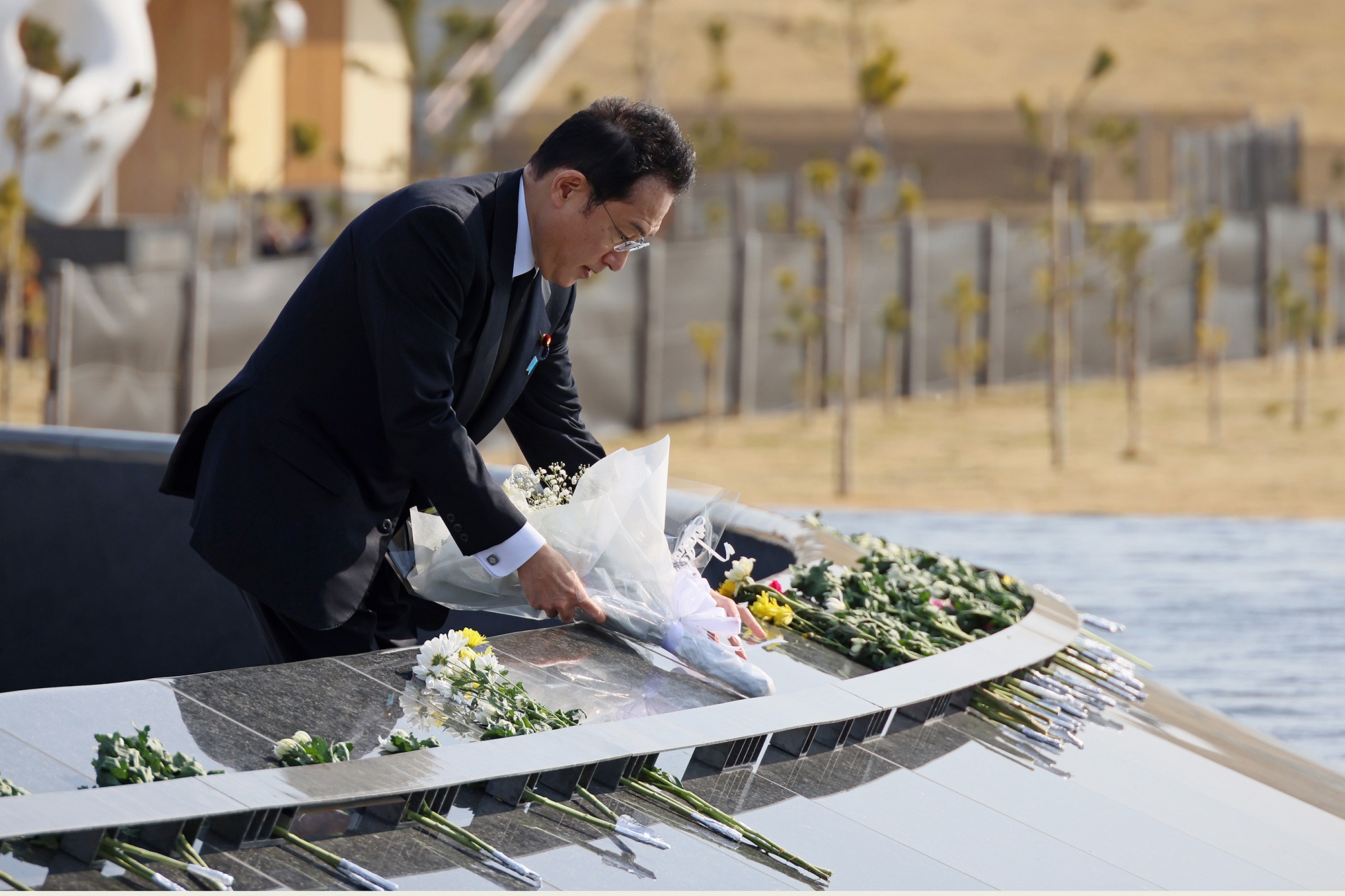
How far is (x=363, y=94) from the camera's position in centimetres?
3288

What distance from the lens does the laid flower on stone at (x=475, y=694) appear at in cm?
258

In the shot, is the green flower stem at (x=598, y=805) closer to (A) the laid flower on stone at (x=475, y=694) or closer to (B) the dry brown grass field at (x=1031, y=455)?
(A) the laid flower on stone at (x=475, y=694)

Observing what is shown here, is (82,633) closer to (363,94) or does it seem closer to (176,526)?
(176,526)

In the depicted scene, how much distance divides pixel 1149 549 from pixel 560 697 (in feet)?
21.0

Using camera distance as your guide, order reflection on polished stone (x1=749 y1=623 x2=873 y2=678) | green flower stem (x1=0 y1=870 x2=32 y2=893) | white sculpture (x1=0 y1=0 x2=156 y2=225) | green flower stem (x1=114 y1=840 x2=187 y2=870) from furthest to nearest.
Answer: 1. white sculpture (x1=0 y1=0 x2=156 y2=225)
2. reflection on polished stone (x1=749 y1=623 x2=873 y2=678)
3. green flower stem (x1=114 y1=840 x2=187 y2=870)
4. green flower stem (x1=0 y1=870 x2=32 y2=893)

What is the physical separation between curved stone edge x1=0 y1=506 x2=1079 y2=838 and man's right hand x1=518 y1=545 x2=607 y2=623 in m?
0.28

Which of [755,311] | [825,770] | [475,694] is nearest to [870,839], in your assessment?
[825,770]

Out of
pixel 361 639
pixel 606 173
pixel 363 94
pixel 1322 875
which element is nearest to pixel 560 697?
pixel 361 639

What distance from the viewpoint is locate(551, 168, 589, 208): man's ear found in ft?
9.03

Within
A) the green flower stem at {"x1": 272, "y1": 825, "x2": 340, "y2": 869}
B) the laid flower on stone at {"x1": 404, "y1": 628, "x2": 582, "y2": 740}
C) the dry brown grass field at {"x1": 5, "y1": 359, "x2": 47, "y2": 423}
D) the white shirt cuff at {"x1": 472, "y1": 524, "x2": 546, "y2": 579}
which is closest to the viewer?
the green flower stem at {"x1": 272, "y1": 825, "x2": 340, "y2": 869}

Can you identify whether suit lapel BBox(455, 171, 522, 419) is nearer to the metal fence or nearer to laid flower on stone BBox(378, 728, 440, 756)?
laid flower on stone BBox(378, 728, 440, 756)

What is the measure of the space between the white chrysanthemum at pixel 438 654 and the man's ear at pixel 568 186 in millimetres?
766

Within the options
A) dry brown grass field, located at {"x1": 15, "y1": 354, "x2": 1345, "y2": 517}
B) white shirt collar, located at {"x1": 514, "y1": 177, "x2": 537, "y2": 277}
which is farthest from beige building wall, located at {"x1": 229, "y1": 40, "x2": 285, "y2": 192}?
white shirt collar, located at {"x1": 514, "y1": 177, "x2": 537, "y2": 277}

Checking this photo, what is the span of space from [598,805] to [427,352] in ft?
2.65
